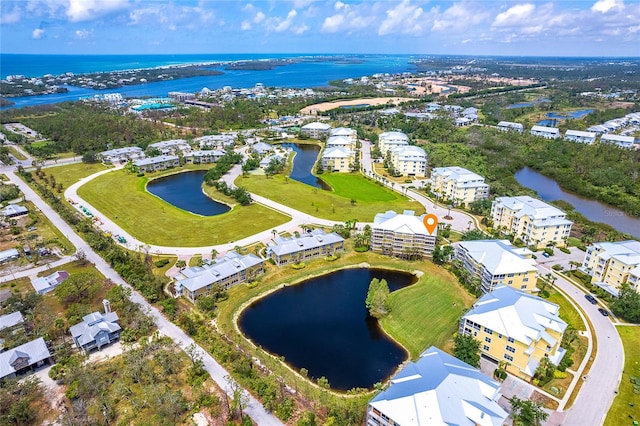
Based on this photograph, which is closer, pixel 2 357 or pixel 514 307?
pixel 2 357

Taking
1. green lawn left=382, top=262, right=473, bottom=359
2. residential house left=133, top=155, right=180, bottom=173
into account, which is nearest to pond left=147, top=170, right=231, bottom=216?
residential house left=133, top=155, right=180, bottom=173

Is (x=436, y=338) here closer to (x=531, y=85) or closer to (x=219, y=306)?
(x=219, y=306)

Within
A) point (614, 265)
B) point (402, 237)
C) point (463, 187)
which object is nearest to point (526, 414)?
point (614, 265)

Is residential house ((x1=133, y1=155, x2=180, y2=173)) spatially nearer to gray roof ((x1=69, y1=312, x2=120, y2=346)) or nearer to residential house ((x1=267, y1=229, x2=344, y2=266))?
residential house ((x1=267, y1=229, x2=344, y2=266))

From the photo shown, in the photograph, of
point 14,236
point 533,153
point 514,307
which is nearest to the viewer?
point 514,307

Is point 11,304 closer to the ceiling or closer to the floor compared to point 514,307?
closer to the floor

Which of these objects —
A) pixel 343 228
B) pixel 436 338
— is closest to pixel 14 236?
pixel 343 228
